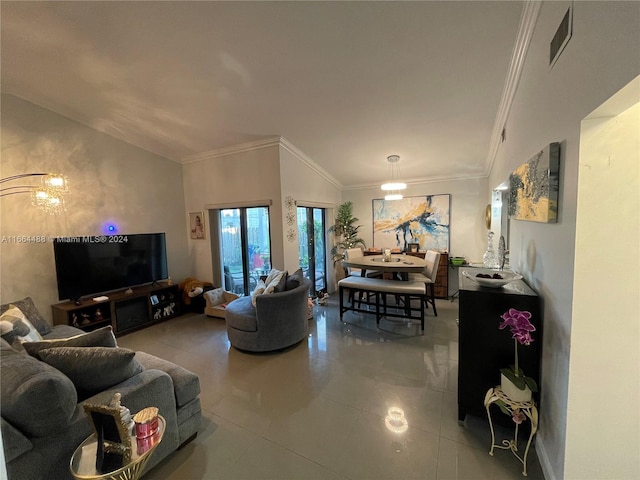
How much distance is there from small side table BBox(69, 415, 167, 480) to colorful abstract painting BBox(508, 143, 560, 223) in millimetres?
2432

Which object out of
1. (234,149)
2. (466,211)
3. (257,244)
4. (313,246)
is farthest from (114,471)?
(466,211)

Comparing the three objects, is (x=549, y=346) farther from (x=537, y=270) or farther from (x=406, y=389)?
(x=406, y=389)

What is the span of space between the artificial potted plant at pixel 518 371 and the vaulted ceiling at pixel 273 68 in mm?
2080

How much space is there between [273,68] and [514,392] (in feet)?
10.4

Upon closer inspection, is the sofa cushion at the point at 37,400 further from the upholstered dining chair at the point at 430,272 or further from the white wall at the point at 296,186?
the upholstered dining chair at the point at 430,272

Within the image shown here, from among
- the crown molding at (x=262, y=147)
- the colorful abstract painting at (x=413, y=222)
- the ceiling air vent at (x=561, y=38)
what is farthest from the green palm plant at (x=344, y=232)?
the ceiling air vent at (x=561, y=38)

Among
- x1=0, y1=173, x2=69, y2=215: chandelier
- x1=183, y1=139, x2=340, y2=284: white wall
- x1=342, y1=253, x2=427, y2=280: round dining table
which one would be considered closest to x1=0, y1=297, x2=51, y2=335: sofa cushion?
x1=0, y1=173, x2=69, y2=215: chandelier

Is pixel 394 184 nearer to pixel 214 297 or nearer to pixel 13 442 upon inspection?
pixel 214 297

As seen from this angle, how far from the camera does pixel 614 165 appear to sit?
1.22 metres

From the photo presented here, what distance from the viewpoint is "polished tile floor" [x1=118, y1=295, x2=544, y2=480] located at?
1672mm

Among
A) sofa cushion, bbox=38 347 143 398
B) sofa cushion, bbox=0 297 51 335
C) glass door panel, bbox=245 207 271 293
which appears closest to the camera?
sofa cushion, bbox=38 347 143 398

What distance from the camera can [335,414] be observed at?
6.97ft

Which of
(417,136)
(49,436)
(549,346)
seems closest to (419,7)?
(417,136)

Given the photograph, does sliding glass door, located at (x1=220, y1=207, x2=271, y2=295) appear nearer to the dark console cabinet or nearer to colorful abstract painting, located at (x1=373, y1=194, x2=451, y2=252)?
colorful abstract painting, located at (x1=373, y1=194, x2=451, y2=252)
